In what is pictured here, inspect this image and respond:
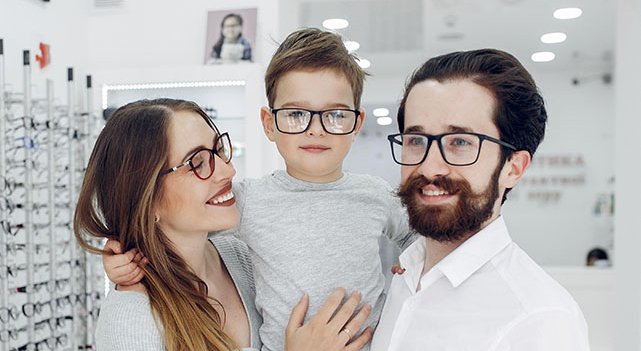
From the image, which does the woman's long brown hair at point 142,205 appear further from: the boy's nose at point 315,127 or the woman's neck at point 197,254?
the boy's nose at point 315,127

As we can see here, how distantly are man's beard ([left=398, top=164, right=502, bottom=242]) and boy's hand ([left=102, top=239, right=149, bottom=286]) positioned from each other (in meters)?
0.68

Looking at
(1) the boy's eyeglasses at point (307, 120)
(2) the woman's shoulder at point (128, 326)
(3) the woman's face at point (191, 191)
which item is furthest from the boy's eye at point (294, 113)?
(2) the woman's shoulder at point (128, 326)

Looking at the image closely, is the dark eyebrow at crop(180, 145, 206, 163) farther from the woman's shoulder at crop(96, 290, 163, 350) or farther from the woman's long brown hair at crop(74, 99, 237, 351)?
Answer: the woman's shoulder at crop(96, 290, 163, 350)

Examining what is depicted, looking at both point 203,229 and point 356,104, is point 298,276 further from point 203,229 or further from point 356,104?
point 356,104

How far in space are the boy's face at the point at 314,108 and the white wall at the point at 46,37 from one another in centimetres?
246

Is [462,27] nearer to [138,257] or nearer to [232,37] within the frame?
→ [232,37]

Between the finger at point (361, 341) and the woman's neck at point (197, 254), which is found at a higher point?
the woman's neck at point (197, 254)

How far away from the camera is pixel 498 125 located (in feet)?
4.02

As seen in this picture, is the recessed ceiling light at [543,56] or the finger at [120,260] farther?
the recessed ceiling light at [543,56]

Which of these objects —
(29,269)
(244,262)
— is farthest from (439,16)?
(244,262)

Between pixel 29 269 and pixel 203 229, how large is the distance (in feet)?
7.23

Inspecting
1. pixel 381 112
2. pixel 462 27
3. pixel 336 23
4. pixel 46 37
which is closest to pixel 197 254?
pixel 46 37

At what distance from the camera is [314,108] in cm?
154

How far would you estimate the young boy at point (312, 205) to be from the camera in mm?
1522
